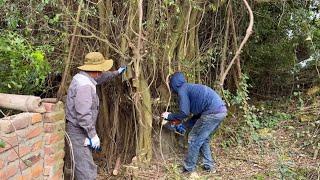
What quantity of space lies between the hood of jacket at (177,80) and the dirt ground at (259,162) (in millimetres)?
1065

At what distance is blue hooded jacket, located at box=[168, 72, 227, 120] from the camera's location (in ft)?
19.2

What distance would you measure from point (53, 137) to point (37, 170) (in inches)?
14.6

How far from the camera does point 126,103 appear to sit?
6.25 m

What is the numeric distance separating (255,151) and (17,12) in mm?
4055

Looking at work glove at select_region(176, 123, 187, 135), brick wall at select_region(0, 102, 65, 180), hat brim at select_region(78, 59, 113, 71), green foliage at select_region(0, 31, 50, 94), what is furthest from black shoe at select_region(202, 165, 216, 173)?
green foliage at select_region(0, 31, 50, 94)

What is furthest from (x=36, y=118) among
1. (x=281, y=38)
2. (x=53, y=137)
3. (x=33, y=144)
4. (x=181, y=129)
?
(x=281, y=38)

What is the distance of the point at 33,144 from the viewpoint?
3967 millimetres

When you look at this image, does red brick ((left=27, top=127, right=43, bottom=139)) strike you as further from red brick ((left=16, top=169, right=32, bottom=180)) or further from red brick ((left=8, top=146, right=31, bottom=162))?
red brick ((left=16, top=169, right=32, bottom=180))

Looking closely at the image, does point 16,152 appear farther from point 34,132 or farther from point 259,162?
point 259,162

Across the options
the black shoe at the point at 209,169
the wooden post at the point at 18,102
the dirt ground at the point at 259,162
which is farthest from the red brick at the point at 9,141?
the black shoe at the point at 209,169

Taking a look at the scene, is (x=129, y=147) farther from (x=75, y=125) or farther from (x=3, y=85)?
(x=3, y=85)

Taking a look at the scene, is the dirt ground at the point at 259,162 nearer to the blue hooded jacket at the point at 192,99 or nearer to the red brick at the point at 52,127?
the blue hooded jacket at the point at 192,99

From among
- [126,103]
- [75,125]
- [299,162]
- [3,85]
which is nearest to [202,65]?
[126,103]

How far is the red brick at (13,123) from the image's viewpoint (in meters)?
3.43
